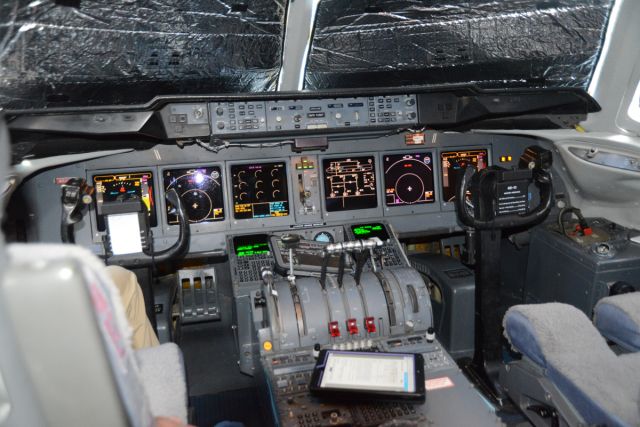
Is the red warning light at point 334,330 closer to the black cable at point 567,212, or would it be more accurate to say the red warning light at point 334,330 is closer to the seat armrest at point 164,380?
the seat armrest at point 164,380

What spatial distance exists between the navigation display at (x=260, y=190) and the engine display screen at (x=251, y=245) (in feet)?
0.56

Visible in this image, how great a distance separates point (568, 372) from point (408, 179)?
2.09m

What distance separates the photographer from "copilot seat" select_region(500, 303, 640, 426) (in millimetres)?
1860

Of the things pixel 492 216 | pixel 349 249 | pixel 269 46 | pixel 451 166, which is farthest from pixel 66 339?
pixel 451 166

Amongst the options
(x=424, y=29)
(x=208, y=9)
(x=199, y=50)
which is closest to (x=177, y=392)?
(x=208, y=9)

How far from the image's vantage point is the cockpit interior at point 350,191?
2250 mm

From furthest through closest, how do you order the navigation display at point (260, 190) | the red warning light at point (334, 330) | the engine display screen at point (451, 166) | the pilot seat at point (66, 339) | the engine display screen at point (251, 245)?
the engine display screen at point (451, 166) < the navigation display at point (260, 190) < the engine display screen at point (251, 245) < the red warning light at point (334, 330) < the pilot seat at point (66, 339)

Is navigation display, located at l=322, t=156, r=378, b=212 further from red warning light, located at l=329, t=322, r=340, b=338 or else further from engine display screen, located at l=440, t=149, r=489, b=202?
red warning light, located at l=329, t=322, r=340, b=338

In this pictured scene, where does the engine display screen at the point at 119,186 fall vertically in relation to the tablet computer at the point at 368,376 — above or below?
above

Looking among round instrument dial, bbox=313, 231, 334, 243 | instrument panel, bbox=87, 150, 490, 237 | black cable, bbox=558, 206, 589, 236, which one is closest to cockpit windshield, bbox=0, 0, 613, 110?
instrument panel, bbox=87, 150, 490, 237

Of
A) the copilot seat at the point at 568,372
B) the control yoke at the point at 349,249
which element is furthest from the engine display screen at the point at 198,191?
the copilot seat at the point at 568,372

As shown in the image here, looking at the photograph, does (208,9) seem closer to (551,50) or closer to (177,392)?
(177,392)

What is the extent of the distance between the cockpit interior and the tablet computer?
0.01 metres

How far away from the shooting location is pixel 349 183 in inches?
149
